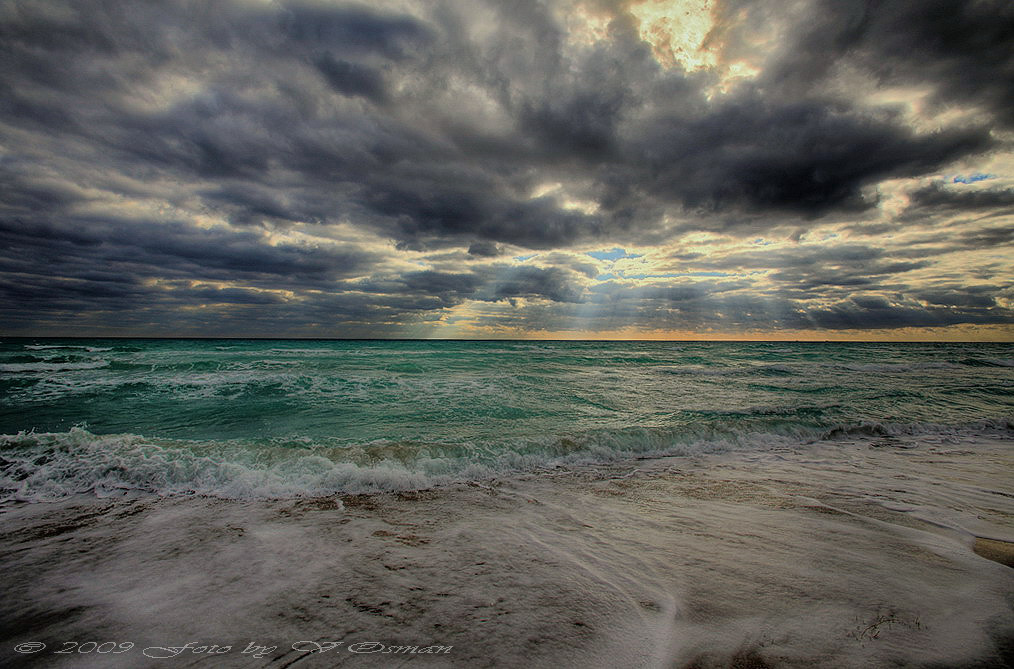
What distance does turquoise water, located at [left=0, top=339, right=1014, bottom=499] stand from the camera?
591cm

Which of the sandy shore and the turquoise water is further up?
the sandy shore

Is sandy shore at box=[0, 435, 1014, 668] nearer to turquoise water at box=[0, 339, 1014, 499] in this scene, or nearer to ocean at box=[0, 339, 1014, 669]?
ocean at box=[0, 339, 1014, 669]

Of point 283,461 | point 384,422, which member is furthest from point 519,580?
point 384,422

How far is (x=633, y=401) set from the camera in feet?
42.1

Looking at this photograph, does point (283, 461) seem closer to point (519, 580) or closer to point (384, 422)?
point (384, 422)

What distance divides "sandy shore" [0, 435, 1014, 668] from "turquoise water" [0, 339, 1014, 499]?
0.88 meters

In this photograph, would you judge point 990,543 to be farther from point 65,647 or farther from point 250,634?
point 65,647

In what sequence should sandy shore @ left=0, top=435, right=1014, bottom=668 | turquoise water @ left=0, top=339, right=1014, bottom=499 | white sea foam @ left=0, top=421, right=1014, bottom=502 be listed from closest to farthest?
sandy shore @ left=0, top=435, right=1014, bottom=668
white sea foam @ left=0, top=421, right=1014, bottom=502
turquoise water @ left=0, top=339, right=1014, bottom=499

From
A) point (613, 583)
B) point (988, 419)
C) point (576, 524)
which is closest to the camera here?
point (613, 583)

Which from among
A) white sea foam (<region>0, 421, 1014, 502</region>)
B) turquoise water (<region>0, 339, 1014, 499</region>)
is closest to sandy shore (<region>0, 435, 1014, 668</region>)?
white sea foam (<region>0, 421, 1014, 502</region>)

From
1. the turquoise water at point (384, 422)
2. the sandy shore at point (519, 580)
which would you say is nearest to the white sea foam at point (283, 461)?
the turquoise water at point (384, 422)

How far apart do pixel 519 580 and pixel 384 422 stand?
23.8 ft

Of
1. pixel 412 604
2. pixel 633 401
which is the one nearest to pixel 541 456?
pixel 412 604

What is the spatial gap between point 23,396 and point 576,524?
18707mm
